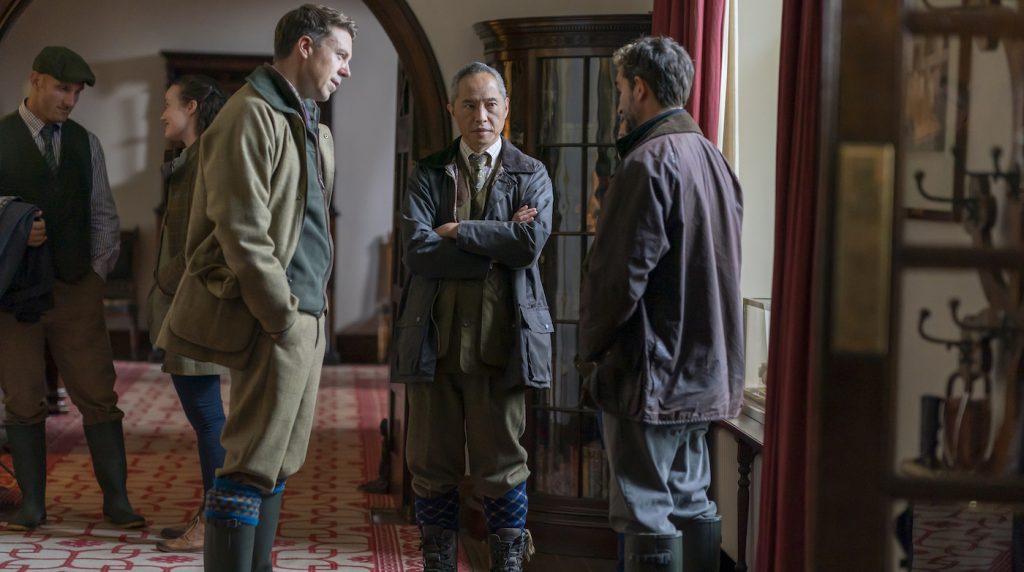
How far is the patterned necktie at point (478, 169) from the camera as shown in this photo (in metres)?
3.47

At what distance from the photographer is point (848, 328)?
149cm

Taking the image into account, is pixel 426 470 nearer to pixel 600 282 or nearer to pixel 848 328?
pixel 600 282

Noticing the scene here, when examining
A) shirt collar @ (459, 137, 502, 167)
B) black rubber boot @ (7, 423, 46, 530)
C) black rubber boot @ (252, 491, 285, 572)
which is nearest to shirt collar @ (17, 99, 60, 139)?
black rubber boot @ (7, 423, 46, 530)

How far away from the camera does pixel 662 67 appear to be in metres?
2.78

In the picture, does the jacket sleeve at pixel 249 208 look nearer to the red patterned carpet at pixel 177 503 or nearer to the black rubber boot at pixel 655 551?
the black rubber boot at pixel 655 551

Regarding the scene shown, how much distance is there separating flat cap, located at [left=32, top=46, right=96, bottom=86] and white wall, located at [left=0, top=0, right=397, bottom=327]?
567 centimetres

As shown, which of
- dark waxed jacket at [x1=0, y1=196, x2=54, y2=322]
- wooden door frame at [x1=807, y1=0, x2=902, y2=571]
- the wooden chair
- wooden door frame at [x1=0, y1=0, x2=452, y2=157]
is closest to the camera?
wooden door frame at [x1=807, y1=0, x2=902, y2=571]

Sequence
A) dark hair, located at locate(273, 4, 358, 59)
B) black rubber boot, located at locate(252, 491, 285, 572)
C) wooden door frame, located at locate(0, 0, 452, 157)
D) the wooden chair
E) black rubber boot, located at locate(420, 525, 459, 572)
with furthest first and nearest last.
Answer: the wooden chair → wooden door frame, located at locate(0, 0, 452, 157) → black rubber boot, located at locate(420, 525, 459, 572) → black rubber boot, located at locate(252, 491, 285, 572) → dark hair, located at locate(273, 4, 358, 59)

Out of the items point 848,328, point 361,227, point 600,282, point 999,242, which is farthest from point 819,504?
point 361,227

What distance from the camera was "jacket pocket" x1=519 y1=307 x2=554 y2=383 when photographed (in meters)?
3.30

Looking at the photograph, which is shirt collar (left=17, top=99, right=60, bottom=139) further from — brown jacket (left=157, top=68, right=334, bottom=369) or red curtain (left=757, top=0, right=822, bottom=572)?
red curtain (left=757, top=0, right=822, bottom=572)

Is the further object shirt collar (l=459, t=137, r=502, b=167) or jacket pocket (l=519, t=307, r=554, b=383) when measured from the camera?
shirt collar (l=459, t=137, r=502, b=167)

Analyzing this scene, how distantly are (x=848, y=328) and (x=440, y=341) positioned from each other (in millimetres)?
1939

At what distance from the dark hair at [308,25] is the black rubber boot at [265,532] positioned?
3.73 ft
